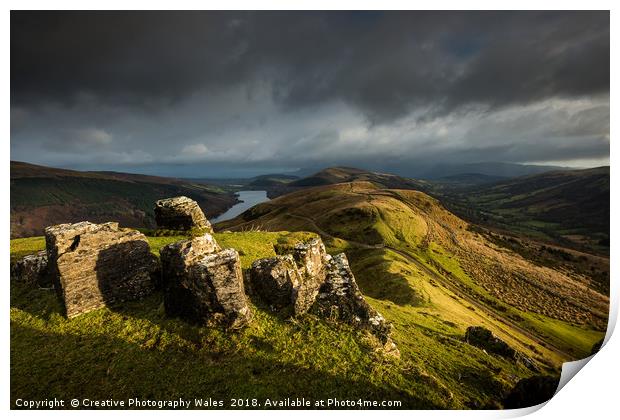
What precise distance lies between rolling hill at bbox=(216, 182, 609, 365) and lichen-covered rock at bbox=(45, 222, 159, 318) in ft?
65.3

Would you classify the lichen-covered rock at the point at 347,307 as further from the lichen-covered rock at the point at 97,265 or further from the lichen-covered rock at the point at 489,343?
the lichen-covered rock at the point at 489,343

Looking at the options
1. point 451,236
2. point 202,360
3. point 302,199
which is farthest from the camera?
point 302,199

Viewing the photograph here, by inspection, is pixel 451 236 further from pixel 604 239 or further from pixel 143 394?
pixel 604 239

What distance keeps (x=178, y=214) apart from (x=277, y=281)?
40.5 feet

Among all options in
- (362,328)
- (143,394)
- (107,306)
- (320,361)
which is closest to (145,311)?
→ (107,306)

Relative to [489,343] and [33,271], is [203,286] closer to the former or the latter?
[33,271]

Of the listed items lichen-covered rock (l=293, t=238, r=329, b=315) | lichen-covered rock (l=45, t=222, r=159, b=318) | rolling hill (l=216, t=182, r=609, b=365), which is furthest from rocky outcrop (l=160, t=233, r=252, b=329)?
rolling hill (l=216, t=182, r=609, b=365)

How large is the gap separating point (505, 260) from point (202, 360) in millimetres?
95174

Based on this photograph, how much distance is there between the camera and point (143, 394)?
11.9 m

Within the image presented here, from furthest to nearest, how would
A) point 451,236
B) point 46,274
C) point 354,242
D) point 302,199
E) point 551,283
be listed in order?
1. point 302,199
2. point 451,236
3. point 354,242
4. point 551,283
5. point 46,274

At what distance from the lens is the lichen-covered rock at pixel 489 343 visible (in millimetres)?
21094

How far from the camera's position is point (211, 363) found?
12727 millimetres

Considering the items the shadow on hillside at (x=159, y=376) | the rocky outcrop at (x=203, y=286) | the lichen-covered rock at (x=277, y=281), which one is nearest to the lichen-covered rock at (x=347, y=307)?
the lichen-covered rock at (x=277, y=281)

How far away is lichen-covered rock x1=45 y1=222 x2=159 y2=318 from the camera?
14.2 metres
